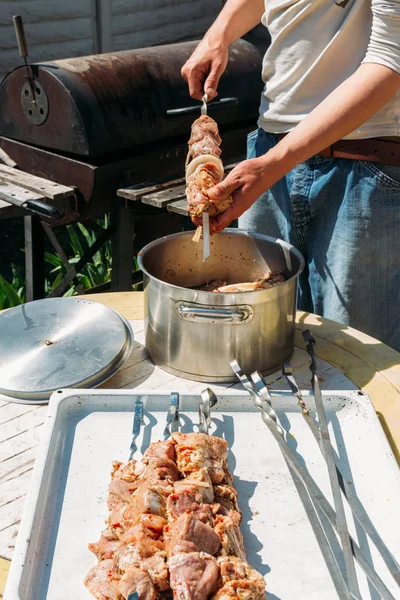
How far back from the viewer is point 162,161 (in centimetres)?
454

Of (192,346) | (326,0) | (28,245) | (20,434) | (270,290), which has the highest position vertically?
(326,0)

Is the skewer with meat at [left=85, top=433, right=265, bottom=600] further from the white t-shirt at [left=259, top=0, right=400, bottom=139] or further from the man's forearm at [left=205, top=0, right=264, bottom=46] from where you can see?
the man's forearm at [left=205, top=0, right=264, bottom=46]

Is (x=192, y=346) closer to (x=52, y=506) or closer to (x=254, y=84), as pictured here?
(x=52, y=506)

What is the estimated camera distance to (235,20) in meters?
2.81

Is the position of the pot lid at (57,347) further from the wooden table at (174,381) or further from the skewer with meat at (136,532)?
the skewer with meat at (136,532)

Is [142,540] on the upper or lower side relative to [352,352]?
upper

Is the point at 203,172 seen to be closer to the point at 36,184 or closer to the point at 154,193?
the point at 154,193

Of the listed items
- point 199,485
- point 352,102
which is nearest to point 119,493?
point 199,485

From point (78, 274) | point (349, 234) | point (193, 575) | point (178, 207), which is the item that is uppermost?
point (349, 234)

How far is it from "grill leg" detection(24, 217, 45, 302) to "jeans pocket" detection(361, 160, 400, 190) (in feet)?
8.23

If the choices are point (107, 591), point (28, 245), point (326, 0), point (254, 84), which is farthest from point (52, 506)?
point (254, 84)

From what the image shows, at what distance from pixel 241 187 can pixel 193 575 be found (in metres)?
1.24

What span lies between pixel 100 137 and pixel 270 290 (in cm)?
245

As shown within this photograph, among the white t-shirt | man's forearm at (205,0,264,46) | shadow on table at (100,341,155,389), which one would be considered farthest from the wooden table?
man's forearm at (205,0,264,46)
